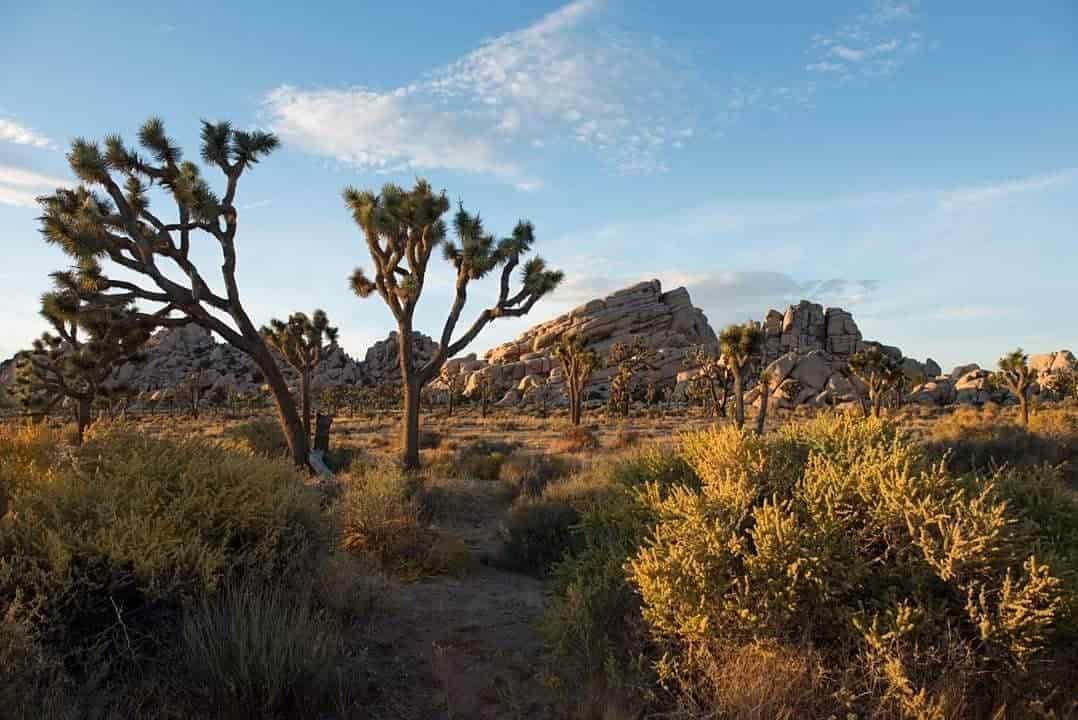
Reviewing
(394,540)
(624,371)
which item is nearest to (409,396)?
(394,540)

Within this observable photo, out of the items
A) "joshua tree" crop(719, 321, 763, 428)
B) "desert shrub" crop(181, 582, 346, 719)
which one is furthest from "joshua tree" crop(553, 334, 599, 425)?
"desert shrub" crop(181, 582, 346, 719)

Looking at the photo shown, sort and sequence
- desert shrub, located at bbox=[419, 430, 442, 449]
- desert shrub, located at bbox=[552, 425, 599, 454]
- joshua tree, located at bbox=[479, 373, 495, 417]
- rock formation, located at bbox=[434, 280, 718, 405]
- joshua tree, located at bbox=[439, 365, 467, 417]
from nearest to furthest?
desert shrub, located at bbox=[552, 425, 599, 454] < desert shrub, located at bbox=[419, 430, 442, 449] < joshua tree, located at bbox=[479, 373, 495, 417] < joshua tree, located at bbox=[439, 365, 467, 417] < rock formation, located at bbox=[434, 280, 718, 405]

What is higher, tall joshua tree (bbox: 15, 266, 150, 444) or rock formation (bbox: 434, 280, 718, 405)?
rock formation (bbox: 434, 280, 718, 405)

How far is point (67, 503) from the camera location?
5.06 metres

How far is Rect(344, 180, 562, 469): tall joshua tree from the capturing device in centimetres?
1753

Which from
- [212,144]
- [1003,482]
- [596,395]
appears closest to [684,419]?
[596,395]

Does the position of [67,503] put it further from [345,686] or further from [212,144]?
[212,144]

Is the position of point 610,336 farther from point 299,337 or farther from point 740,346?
point 299,337

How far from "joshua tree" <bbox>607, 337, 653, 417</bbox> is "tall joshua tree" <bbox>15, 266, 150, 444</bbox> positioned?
3524cm

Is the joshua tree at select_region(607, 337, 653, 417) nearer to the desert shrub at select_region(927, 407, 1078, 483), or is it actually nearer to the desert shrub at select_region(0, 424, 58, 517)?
the desert shrub at select_region(927, 407, 1078, 483)

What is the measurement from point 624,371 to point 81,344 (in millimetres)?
38987

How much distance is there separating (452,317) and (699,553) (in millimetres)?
14627

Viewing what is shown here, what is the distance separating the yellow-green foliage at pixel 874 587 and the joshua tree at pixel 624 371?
152ft

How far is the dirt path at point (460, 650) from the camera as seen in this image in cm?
484
